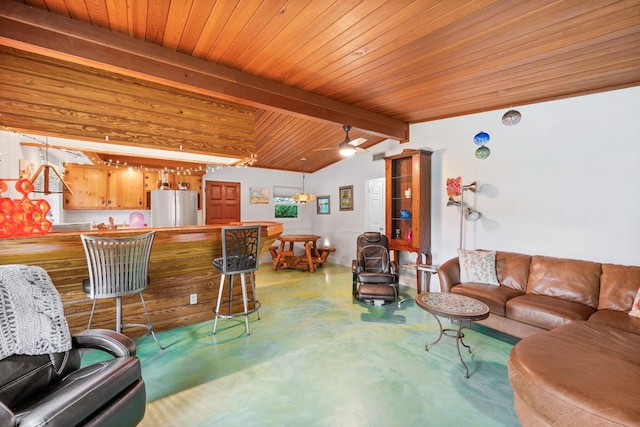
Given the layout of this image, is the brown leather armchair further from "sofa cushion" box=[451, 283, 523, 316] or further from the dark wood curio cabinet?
the dark wood curio cabinet

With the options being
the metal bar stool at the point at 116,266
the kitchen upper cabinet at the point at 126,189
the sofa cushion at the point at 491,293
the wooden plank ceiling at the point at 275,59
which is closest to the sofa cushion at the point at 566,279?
the sofa cushion at the point at 491,293

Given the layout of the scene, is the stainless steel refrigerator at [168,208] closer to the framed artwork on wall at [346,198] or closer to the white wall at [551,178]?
the framed artwork on wall at [346,198]

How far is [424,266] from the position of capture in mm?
4266

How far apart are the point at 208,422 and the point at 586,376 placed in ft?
7.44

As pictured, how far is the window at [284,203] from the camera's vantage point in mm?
7379

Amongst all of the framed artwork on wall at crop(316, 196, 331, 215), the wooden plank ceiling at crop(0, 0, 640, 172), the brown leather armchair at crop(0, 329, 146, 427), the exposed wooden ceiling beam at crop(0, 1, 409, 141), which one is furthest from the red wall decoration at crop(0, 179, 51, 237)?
the framed artwork on wall at crop(316, 196, 331, 215)

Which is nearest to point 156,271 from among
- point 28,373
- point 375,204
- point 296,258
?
point 28,373

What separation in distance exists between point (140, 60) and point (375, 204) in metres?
5.00

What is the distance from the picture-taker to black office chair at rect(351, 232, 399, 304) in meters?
3.67

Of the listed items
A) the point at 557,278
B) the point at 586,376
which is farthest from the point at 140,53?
the point at 557,278

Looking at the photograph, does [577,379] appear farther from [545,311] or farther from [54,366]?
[54,366]

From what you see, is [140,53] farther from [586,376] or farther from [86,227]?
[586,376]

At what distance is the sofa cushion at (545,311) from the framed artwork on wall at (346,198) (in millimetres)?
4138

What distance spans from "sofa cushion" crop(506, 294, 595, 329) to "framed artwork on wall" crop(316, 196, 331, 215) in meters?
4.97
